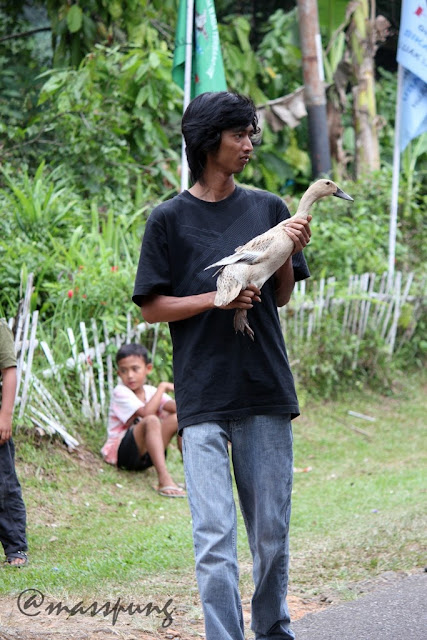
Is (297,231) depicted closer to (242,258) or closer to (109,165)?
(242,258)

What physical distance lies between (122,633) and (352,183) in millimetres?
9068

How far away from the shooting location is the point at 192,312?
3.23 m

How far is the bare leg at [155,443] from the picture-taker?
686 cm

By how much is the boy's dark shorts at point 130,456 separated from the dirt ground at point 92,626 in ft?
8.68

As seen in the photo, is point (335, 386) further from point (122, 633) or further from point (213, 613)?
point (213, 613)

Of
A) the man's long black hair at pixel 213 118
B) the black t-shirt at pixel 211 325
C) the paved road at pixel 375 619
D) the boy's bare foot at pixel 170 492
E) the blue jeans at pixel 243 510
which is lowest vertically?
the boy's bare foot at pixel 170 492

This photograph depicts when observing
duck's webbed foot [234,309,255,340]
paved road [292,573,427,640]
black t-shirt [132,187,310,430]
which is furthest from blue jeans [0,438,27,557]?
duck's webbed foot [234,309,255,340]

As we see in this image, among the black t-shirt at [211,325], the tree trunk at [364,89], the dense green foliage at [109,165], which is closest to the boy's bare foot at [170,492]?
the dense green foliage at [109,165]

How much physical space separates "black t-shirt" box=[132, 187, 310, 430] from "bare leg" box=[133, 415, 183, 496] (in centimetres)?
352

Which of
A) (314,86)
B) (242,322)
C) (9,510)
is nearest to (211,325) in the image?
(242,322)

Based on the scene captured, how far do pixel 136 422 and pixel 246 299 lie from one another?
4.18 m

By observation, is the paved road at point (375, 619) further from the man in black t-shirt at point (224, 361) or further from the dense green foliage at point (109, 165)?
the dense green foliage at point (109, 165)

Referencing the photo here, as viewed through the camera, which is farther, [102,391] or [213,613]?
[102,391]

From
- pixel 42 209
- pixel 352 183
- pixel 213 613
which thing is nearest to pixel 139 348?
pixel 42 209
